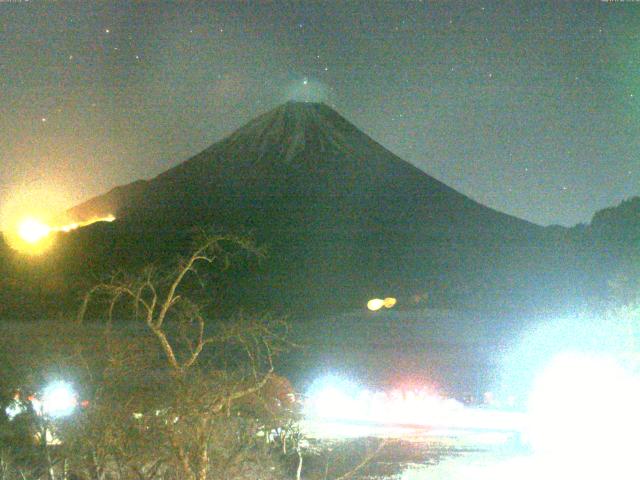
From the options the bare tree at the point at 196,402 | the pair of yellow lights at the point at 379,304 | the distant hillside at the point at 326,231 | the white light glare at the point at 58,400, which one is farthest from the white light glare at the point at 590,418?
the pair of yellow lights at the point at 379,304

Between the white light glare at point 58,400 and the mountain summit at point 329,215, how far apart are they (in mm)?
37733

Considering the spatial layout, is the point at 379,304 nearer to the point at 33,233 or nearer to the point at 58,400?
the point at 33,233

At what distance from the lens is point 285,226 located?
66750mm

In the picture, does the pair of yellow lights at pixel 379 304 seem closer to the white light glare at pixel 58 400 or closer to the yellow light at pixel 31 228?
the yellow light at pixel 31 228

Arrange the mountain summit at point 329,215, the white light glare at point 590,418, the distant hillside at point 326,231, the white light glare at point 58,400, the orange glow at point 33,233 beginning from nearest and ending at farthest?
1. the white light glare at point 58,400
2. the orange glow at point 33,233
3. the white light glare at point 590,418
4. the distant hillside at point 326,231
5. the mountain summit at point 329,215

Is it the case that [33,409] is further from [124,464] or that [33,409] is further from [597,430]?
[597,430]

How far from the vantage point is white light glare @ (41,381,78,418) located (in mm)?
6625

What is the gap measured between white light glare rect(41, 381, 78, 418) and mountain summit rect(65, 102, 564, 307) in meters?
37.7

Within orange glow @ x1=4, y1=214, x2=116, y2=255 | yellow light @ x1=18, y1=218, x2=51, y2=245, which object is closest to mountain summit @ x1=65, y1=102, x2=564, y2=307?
orange glow @ x1=4, y1=214, x2=116, y2=255

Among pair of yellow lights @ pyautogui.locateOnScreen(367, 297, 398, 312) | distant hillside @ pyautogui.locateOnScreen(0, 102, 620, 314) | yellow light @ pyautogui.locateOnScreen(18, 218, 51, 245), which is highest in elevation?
distant hillside @ pyautogui.locateOnScreen(0, 102, 620, 314)

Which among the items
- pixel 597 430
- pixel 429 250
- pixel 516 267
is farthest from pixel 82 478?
pixel 429 250

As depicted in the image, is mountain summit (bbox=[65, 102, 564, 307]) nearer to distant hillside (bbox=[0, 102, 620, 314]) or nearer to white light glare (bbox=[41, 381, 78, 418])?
distant hillside (bbox=[0, 102, 620, 314])

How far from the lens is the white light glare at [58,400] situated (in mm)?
6625

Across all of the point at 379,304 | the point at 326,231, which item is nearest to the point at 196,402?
the point at 379,304
